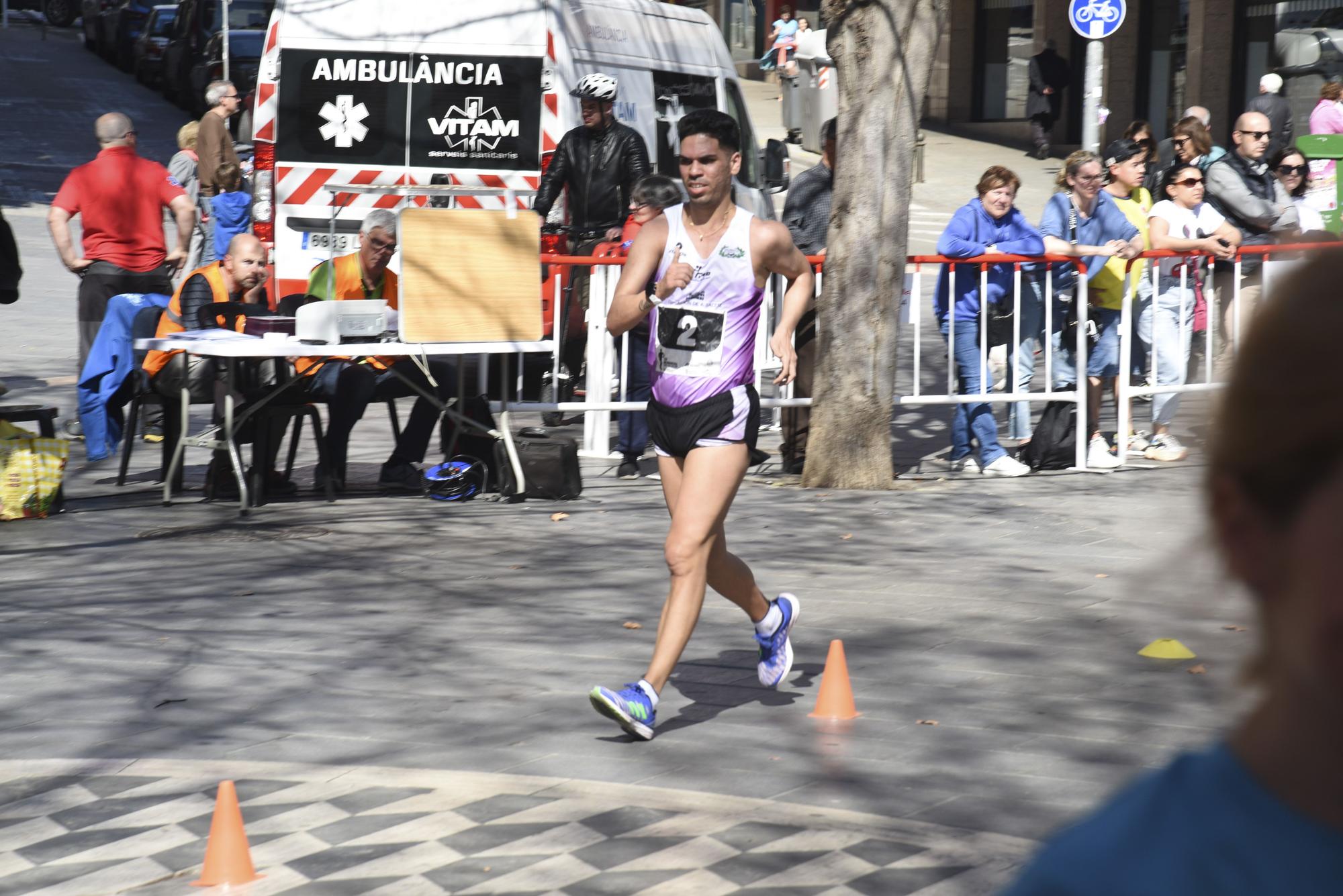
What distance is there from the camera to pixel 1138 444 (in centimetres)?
1129

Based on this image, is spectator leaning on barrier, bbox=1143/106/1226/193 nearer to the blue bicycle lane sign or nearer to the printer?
the blue bicycle lane sign

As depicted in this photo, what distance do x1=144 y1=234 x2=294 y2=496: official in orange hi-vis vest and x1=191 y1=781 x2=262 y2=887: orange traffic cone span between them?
5.58 metres

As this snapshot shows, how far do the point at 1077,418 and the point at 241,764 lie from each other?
688cm

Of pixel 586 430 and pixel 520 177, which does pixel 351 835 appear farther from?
pixel 520 177

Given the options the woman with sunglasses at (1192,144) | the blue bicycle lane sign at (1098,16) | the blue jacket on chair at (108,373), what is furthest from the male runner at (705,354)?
the blue bicycle lane sign at (1098,16)

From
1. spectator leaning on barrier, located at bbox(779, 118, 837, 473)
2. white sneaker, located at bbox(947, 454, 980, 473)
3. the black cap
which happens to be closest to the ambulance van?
spectator leaning on barrier, located at bbox(779, 118, 837, 473)

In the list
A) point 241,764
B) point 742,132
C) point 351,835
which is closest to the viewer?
point 351,835

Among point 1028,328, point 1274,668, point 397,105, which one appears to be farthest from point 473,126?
point 1274,668

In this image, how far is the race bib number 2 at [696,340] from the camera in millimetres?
5609

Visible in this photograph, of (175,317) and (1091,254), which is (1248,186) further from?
(175,317)

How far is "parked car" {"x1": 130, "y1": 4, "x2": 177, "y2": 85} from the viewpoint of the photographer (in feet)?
116

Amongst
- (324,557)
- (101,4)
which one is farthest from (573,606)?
(101,4)

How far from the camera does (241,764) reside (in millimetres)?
5059

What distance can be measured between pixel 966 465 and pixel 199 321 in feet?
14.9
